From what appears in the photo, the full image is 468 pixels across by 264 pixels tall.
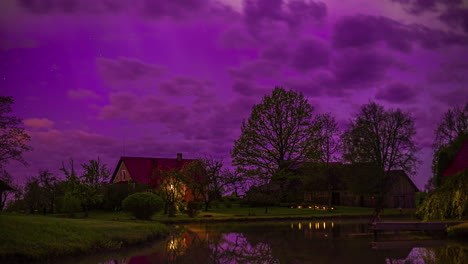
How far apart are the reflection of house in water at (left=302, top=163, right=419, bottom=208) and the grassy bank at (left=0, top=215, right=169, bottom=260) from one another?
40459 mm

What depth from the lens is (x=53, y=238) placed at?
18250 millimetres

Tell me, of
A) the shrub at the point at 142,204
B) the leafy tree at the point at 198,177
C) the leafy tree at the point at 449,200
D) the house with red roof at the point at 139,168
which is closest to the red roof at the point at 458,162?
the leafy tree at the point at 449,200

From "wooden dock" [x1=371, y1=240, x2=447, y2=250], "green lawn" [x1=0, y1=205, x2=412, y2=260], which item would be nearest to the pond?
"wooden dock" [x1=371, y1=240, x2=447, y2=250]

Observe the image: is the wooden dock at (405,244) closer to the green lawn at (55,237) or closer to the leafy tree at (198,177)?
the green lawn at (55,237)

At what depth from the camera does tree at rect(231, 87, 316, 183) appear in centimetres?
5466

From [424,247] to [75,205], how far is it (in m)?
31.0

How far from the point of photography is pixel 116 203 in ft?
168

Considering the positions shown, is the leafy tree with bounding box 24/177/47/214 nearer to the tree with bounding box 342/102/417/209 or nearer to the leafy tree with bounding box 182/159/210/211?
the leafy tree with bounding box 182/159/210/211

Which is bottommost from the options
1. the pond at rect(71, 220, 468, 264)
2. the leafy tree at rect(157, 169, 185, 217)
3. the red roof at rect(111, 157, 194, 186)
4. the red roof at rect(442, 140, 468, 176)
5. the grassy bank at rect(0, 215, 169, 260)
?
the pond at rect(71, 220, 468, 264)

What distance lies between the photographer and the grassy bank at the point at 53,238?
16367mm

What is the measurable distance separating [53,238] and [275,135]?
39378 mm

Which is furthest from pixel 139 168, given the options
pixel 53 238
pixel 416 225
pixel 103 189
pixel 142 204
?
pixel 53 238

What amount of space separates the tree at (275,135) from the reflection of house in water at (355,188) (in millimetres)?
6665

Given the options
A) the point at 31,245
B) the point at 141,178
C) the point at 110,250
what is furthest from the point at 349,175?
the point at 31,245
